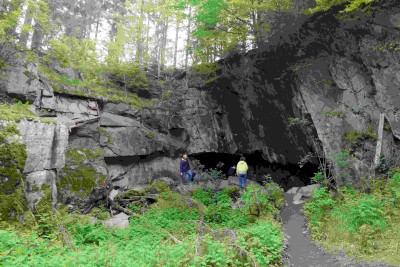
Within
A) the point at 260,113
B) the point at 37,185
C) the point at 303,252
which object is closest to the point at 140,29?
the point at 260,113

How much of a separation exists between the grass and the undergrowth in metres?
1.72

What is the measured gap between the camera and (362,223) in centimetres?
804

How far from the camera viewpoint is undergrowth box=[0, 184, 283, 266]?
17.0ft

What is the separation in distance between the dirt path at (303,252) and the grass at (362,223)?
33 cm

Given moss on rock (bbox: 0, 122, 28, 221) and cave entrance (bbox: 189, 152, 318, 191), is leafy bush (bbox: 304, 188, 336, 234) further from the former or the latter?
moss on rock (bbox: 0, 122, 28, 221)

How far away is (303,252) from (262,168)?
47.9ft

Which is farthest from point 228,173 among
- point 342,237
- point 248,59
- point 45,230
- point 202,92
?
point 45,230

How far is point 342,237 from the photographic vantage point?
7957 millimetres

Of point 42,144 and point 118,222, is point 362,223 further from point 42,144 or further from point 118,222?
point 42,144

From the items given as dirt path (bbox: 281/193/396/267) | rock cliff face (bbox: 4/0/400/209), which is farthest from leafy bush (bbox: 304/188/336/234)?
rock cliff face (bbox: 4/0/400/209)

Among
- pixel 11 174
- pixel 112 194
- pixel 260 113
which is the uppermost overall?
pixel 260 113

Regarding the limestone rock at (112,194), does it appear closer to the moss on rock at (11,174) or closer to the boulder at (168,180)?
the boulder at (168,180)

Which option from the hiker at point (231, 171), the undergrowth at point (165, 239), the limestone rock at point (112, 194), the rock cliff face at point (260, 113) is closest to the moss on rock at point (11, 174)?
the rock cliff face at point (260, 113)

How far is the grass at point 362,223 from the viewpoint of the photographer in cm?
688
